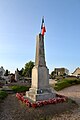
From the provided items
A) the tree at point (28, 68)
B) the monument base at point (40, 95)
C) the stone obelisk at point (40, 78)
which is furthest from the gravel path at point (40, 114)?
the tree at point (28, 68)

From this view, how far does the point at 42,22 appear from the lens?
52.9 feet

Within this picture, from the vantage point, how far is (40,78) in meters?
14.2

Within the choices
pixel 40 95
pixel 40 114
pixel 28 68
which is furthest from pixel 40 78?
pixel 28 68

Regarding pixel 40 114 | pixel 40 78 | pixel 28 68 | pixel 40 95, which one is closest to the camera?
pixel 40 114

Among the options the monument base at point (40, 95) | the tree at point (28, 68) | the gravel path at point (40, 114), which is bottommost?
the gravel path at point (40, 114)

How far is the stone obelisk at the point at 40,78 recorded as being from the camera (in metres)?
13.6

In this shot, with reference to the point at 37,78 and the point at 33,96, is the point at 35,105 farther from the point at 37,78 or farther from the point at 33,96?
the point at 37,78

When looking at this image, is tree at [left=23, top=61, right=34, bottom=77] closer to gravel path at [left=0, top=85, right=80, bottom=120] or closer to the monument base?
the monument base

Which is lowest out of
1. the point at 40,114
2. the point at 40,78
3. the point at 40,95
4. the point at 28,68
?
the point at 40,114

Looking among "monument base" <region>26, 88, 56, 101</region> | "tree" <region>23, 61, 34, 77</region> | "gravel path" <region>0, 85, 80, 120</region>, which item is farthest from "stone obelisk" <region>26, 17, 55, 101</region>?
"tree" <region>23, 61, 34, 77</region>

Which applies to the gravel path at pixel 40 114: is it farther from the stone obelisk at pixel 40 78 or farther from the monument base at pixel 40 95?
the stone obelisk at pixel 40 78

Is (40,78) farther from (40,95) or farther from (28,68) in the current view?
(28,68)

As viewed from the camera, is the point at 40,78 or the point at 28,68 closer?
the point at 40,78

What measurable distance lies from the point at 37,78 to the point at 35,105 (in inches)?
144
